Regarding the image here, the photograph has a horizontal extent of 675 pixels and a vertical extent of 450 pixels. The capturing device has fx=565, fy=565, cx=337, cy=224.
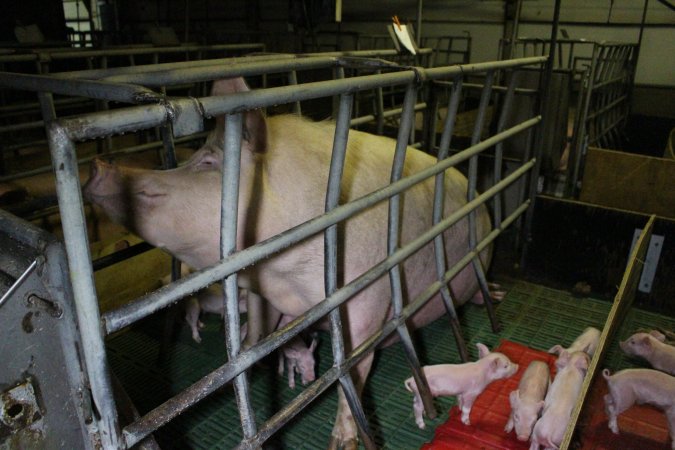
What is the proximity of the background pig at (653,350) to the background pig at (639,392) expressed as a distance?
1.16 ft

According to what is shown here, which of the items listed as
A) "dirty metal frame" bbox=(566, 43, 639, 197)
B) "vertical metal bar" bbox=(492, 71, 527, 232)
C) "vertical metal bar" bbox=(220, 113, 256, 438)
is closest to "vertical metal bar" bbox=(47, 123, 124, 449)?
"vertical metal bar" bbox=(220, 113, 256, 438)

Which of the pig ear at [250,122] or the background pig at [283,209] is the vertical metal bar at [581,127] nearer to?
the background pig at [283,209]

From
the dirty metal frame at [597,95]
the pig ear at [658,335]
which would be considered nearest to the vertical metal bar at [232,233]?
the pig ear at [658,335]

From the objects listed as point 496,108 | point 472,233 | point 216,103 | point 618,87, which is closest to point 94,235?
point 472,233

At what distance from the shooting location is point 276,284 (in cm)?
226

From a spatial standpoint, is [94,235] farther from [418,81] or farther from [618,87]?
[618,87]

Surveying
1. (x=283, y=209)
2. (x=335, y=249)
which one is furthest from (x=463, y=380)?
(x=283, y=209)

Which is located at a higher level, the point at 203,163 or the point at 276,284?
the point at 203,163

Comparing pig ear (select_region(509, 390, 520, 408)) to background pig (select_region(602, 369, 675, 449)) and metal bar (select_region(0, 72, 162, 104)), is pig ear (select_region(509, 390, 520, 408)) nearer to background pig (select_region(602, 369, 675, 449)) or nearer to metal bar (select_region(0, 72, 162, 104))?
background pig (select_region(602, 369, 675, 449))

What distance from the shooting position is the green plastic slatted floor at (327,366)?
7.67 feet

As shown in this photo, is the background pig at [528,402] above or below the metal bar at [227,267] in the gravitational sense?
below

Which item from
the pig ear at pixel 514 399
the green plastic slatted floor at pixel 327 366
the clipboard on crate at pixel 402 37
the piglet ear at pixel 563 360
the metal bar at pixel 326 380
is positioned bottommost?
the green plastic slatted floor at pixel 327 366

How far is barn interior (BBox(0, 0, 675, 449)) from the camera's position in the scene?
1117mm

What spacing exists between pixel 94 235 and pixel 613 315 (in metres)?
3.14
